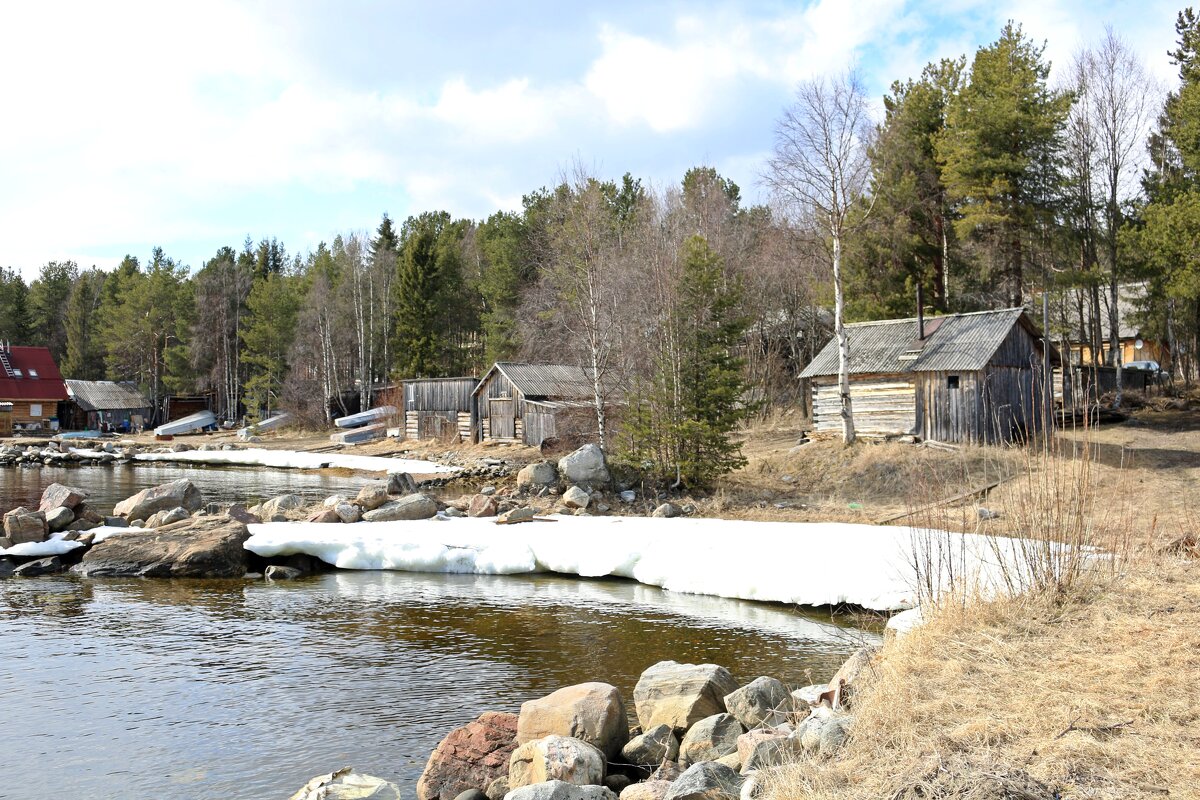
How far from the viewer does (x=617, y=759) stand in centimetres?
744

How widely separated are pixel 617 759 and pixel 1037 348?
2700 cm

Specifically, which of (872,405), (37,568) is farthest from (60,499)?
(872,405)

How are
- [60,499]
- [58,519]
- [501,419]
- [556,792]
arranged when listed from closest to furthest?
[556,792] < [58,519] < [60,499] < [501,419]

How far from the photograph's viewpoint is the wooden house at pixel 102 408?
65.4 metres

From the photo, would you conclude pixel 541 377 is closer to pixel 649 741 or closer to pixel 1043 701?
pixel 649 741

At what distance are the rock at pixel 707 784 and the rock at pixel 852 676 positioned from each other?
5.00 feet

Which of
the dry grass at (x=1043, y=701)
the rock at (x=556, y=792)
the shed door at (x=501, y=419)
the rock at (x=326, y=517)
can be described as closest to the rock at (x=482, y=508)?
the rock at (x=326, y=517)

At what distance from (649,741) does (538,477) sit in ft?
56.4

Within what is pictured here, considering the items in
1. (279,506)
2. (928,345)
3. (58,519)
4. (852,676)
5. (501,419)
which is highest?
(928,345)

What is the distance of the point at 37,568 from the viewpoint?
16719mm

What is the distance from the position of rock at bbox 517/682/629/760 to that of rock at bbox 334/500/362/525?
13.5m

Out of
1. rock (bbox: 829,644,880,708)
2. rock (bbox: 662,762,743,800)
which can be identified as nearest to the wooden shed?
rock (bbox: 829,644,880,708)

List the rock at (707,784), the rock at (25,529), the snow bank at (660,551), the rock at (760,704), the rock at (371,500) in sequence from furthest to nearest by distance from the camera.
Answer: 1. the rock at (371,500)
2. the rock at (25,529)
3. the snow bank at (660,551)
4. the rock at (760,704)
5. the rock at (707,784)

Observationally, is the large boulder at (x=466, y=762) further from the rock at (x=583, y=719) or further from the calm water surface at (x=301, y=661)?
the calm water surface at (x=301, y=661)
